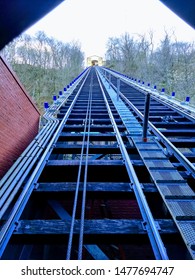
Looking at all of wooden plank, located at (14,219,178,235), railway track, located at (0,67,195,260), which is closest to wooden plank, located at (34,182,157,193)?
railway track, located at (0,67,195,260)

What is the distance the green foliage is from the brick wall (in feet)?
56.1

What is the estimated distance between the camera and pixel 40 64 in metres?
28.4

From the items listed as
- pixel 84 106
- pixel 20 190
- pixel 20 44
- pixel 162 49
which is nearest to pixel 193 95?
pixel 162 49

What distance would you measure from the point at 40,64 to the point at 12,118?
25561 millimetres

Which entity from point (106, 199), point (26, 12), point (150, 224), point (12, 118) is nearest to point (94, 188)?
point (106, 199)

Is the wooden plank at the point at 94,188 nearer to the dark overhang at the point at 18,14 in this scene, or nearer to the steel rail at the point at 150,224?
the steel rail at the point at 150,224

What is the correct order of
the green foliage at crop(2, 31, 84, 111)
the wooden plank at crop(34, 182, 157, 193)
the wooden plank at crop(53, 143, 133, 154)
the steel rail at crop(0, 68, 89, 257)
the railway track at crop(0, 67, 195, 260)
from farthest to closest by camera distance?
1. the green foliage at crop(2, 31, 84, 111)
2. the wooden plank at crop(53, 143, 133, 154)
3. the wooden plank at crop(34, 182, 157, 193)
4. the railway track at crop(0, 67, 195, 260)
5. the steel rail at crop(0, 68, 89, 257)

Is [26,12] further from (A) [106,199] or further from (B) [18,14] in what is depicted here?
(A) [106,199]

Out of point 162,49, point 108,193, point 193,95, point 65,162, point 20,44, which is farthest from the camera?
point 162,49

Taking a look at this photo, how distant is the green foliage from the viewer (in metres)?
23.9

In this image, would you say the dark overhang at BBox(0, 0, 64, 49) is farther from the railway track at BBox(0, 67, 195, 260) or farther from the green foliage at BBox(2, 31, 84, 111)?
the green foliage at BBox(2, 31, 84, 111)
